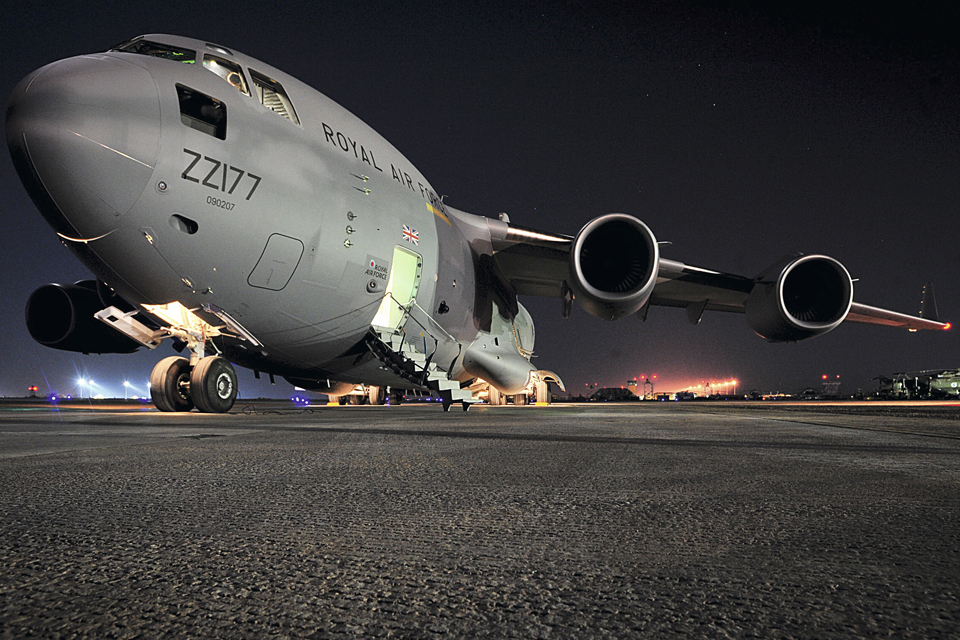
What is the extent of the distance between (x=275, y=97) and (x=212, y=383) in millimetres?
3399

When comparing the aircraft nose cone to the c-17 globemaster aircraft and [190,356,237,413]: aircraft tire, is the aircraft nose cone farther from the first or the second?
[190,356,237,413]: aircraft tire

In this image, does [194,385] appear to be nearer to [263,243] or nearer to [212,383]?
[212,383]

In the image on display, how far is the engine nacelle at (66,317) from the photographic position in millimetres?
8672

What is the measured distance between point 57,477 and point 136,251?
325 centimetres

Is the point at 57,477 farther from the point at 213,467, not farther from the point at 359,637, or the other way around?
the point at 359,637

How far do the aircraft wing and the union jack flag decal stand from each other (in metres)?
1.94

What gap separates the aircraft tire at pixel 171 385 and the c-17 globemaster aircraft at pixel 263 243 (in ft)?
0.08

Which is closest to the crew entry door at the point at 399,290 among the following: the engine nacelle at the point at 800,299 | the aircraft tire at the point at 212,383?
the aircraft tire at the point at 212,383

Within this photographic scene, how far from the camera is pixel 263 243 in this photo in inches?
197

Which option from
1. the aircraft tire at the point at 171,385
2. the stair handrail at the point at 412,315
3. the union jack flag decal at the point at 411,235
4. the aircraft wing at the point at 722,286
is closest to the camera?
the union jack flag decal at the point at 411,235

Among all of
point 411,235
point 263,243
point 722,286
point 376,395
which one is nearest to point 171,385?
point 263,243

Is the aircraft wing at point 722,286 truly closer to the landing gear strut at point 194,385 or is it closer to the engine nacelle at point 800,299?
the engine nacelle at point 800,299

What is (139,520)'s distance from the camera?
1.27m

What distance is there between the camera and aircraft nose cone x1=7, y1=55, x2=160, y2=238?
13.4 feet
